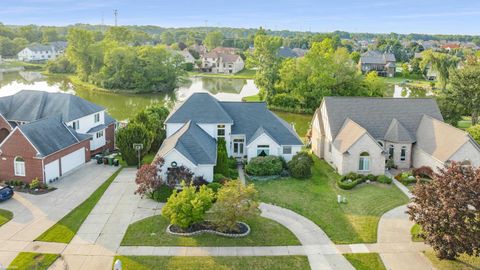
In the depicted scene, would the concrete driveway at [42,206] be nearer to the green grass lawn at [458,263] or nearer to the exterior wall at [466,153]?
the green grass lawn at [458,263]

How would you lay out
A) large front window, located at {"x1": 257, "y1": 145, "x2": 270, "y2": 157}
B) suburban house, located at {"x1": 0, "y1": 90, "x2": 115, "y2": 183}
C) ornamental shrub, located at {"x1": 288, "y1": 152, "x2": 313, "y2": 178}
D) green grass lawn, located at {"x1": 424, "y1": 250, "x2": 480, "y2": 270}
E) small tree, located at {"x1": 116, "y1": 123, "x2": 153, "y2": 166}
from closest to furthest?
green grass lawn, located at {"x1": 424, "y1": 250, "x2": 480, "y2": 270}, suburban house, located at {"x1": 0, "y1": 90, "x2": 115, "y2": 183}, ornamental shrub, located at {"x1": 288, "y1": 152, "x2": 313, "y2": 178}, small tree, located at {"x1": 116, "y1": 123, "x2": 153, "y2": 166}, large front window, located at {"x1": 257, "y1": 145, "x2": 270, "y2": 157}

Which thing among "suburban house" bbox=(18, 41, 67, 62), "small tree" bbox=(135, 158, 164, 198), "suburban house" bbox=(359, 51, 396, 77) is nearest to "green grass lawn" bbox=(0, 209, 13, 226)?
"small tree" bbox=(135, 158, 164, 198)

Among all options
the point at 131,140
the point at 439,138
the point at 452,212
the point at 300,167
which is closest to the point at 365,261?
the point at 452,212

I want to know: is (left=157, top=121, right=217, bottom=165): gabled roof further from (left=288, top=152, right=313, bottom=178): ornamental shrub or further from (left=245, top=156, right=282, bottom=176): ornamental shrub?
(left=288, top=152, right=313, bottom=178): ornamental shrub

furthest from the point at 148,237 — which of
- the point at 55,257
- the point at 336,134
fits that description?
the point at 336,134

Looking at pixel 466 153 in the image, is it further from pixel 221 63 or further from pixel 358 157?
pixel 221 63

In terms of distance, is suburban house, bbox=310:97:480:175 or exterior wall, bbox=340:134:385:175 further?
exterior wall, bbox=340:134:385:175
